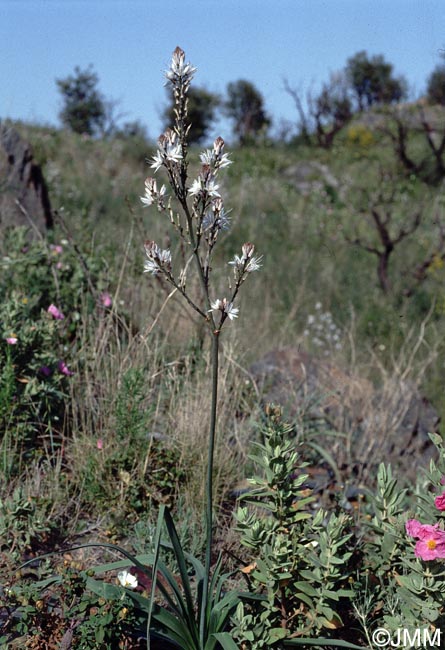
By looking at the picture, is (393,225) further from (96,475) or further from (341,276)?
(96,475)

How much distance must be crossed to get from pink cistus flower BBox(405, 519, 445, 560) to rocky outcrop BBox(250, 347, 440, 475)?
199cm

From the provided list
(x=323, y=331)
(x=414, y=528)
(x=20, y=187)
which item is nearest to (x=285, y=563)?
(x=414, y=528)

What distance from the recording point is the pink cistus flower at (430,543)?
216 centimetres

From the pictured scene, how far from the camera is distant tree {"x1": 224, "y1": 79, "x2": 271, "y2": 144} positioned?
23391 millimetres

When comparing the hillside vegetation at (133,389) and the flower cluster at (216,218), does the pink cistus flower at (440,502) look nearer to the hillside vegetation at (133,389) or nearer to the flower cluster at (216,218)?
the hillside vegetation at (133,389)

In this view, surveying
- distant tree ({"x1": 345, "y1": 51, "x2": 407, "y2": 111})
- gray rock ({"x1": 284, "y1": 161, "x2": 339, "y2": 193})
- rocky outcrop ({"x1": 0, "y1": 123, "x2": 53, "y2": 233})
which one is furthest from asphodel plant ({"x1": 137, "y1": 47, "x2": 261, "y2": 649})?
distant tree ({"x1": 345, "y1": 51, "x2": 407, "y2": 111})

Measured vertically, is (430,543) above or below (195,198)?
below

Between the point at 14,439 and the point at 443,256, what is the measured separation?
670cm

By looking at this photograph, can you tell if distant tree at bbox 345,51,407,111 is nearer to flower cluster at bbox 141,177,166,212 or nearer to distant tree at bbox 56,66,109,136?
distant tree at bbox 56,66,109,136

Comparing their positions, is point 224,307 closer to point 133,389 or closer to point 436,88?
point 133,389

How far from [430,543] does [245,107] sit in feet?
79.5

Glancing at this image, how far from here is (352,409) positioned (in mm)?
4793

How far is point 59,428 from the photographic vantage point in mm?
3982

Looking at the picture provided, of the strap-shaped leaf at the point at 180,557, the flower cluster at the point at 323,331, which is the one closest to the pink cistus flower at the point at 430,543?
the strap-shaped leaf at the point at 180,557
